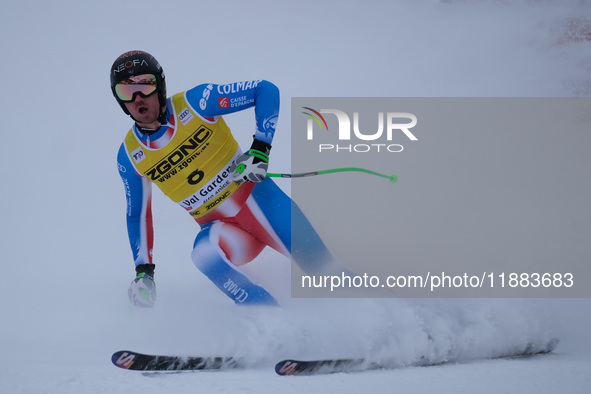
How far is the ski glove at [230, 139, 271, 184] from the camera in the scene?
2877mm

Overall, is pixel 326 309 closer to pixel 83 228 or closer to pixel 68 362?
pixel 68 362

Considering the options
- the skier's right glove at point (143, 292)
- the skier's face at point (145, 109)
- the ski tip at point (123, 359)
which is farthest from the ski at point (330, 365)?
the skier's face at point (145, 109)

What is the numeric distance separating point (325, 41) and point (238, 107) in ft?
13.5

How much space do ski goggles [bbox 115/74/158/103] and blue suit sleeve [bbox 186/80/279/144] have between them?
8.7 inches

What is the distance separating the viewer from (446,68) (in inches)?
267

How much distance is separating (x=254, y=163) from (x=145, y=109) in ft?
1.93

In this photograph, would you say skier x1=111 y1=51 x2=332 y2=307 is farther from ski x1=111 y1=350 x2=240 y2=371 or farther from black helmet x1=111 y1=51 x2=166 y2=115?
ski x1=111 y1=350 x2=240 y2=371

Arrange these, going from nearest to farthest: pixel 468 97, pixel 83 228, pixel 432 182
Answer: pixel 83 228
pixel 432 182
pixel 468 97

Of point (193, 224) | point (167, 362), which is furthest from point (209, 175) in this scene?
point (193, 224)

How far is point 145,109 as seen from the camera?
2863 mm

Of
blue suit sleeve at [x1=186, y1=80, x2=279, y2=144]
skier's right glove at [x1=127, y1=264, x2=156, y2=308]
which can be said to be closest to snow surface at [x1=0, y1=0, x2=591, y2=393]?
skier's right glove at [x1=127, y1=264, x2=156, y2=308]

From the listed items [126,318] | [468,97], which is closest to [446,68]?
[468,97]

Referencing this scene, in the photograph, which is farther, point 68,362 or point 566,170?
point 566,170

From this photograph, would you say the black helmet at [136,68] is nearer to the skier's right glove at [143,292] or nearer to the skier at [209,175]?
the skier at [209,175]
